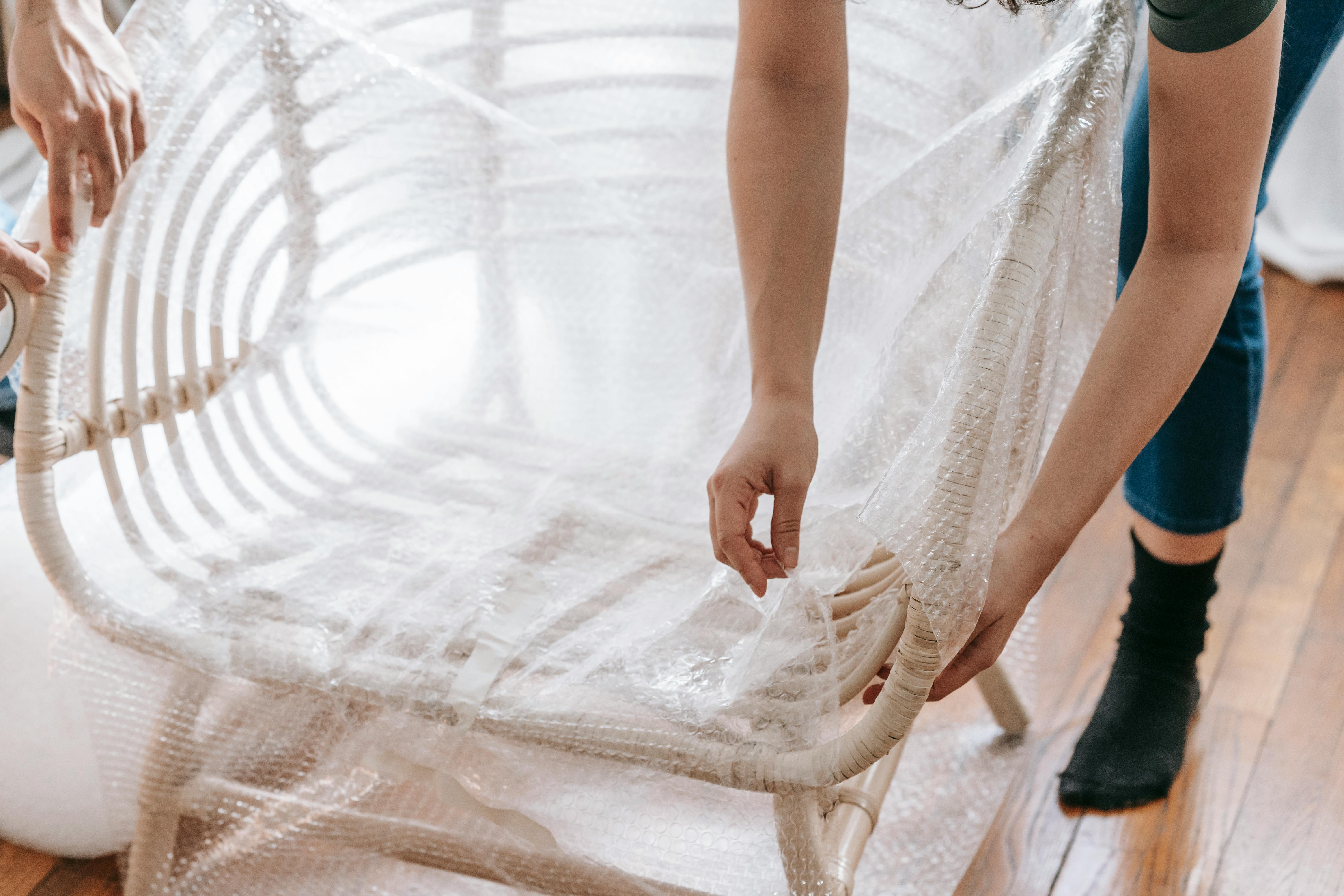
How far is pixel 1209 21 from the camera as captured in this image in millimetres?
478

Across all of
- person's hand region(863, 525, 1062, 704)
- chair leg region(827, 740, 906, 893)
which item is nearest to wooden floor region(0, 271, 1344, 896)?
chair leg region(827, 740, 906, 893)

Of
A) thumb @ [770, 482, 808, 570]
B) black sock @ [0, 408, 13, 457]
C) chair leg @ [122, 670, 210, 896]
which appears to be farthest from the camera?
black sock @ [0, 408, 13, 457]

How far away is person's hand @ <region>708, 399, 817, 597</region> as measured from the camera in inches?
22.4

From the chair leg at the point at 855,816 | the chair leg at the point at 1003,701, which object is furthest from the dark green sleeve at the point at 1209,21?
the chair leg at the point at 1003,701

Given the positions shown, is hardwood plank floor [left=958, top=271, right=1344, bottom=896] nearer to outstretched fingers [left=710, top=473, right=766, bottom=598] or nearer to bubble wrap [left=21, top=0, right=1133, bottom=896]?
bubble wrap [left=21, top=0, right=1133, bottom=896]

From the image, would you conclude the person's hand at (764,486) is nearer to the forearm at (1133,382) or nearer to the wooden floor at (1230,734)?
the forearm at (1133,382)

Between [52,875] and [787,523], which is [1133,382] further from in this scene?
[52,875]

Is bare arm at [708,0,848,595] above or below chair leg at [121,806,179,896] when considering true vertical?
above

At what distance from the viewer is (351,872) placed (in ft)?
2.42

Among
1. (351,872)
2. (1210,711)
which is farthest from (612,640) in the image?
(1210,711)

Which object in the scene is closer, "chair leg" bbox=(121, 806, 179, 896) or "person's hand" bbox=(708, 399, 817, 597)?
"person's hand" bbox=(708, 399, 817, 597)

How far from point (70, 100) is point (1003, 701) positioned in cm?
79

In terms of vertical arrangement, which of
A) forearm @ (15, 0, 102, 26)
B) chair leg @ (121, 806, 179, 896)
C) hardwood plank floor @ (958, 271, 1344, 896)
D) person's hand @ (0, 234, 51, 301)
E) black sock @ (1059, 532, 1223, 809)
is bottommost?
hardwood plank floor @ (958, 271, 1344, 896)

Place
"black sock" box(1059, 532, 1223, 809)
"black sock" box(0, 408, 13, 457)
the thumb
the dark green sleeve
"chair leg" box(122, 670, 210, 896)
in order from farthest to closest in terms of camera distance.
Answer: "black sock" box(1059, 532, 1223, 809) < "black sock" box(0, 408, 13, 457) < "chair leg" box(122, 670, 210, 896) < the thumb < the dark green sleeve
